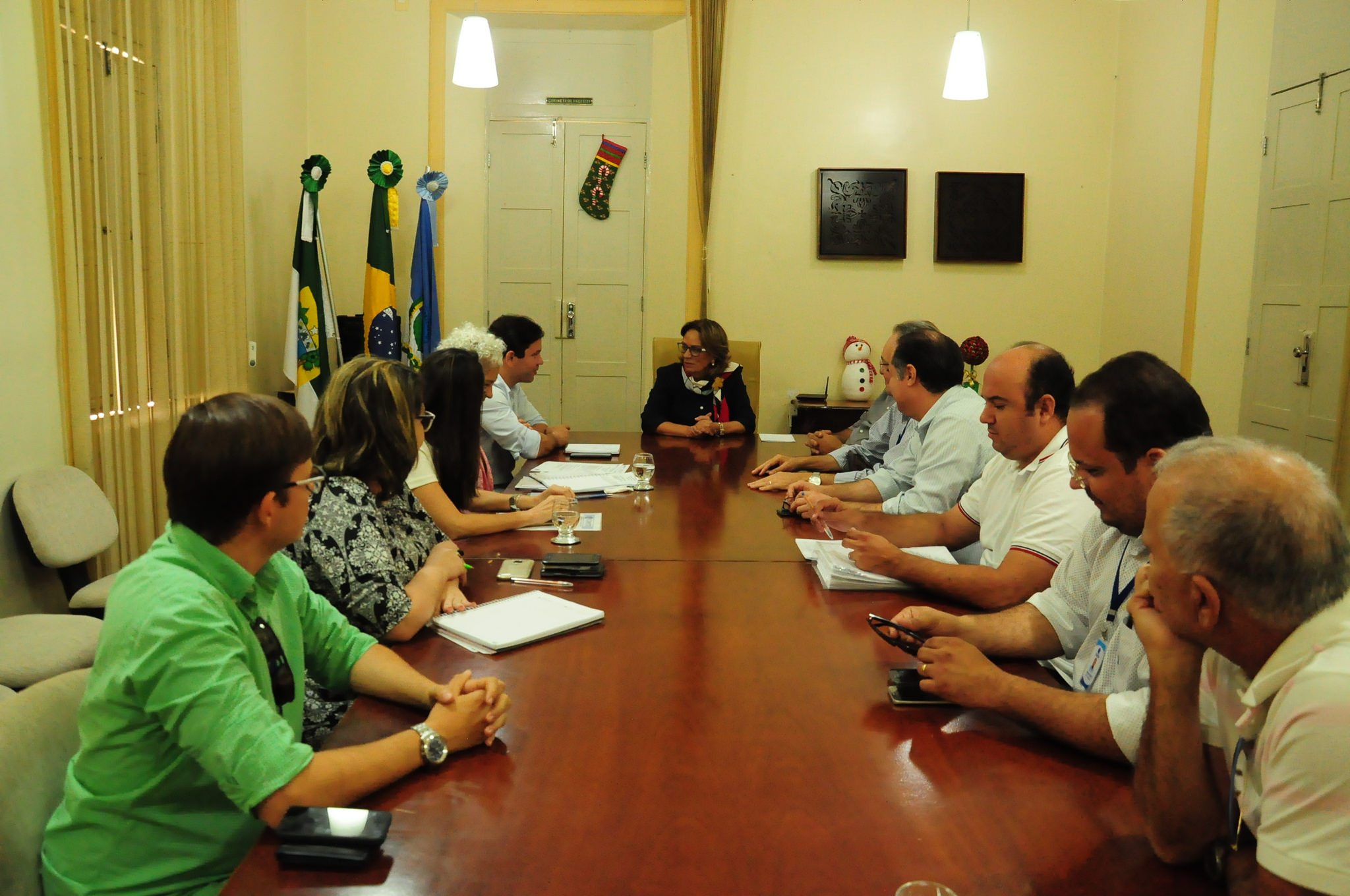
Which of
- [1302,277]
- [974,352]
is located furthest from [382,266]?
[1302,277]

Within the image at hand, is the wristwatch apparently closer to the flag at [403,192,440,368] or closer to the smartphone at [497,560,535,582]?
the smartphone at [497,560,535,582]

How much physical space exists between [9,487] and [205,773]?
2.77 meters

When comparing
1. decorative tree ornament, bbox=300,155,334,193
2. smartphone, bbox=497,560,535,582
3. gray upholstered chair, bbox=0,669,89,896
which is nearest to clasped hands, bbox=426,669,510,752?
gray upholstered chair, bbox=0,669,89,896

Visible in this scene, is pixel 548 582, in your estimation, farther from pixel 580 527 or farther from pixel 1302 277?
pixel 1302 277

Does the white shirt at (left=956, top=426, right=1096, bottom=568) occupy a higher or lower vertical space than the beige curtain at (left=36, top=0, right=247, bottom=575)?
lower

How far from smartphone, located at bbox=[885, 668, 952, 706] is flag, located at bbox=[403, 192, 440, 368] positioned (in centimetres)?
496

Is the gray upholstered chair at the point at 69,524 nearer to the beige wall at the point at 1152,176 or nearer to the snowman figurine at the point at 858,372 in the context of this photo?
the snowman figurine at the point at 858,372

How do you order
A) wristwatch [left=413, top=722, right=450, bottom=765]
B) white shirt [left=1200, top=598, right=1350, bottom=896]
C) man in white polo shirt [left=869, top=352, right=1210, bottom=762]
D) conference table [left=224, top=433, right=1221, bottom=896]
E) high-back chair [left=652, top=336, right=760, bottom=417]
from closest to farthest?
1. white shirt [left=1200, top=598, right=1350, bottom=896]
2. conference table [left=224, top=433, right=1221, bottom=896]
3. wristwatch [left=413, top=722, right=450, bottom=765]
4. man in white polo shirt [left=869, top=352, right=1210, bottom=762]
5. high-back chair [left=652, top=336, right=760, bottom=417]

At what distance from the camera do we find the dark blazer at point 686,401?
17.6ft

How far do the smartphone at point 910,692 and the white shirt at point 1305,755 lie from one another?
55 centimetres

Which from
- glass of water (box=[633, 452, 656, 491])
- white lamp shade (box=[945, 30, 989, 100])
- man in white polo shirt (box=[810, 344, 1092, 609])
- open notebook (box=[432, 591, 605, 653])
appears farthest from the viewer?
white lamp shade (box=[945, 30, 989, 100])

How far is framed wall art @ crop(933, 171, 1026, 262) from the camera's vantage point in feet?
21.1

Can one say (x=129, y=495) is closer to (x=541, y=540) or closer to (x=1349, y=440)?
(x=541, y=540)

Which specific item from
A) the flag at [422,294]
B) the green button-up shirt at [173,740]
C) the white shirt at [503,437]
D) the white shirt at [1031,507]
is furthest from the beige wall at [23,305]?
the white shirt at [1031,507]
